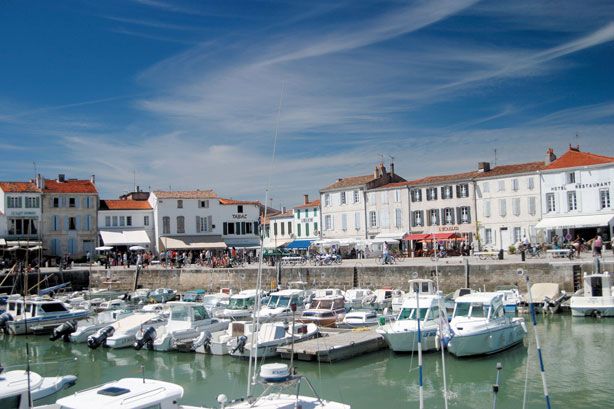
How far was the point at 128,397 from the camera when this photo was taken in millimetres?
11500

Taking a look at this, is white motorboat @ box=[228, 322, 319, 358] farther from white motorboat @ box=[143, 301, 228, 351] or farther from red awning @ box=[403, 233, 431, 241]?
red awning @ box=[403, 233, 431, 241]

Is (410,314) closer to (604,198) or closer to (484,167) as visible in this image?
(604,198)

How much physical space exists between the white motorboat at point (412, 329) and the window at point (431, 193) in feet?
92.5

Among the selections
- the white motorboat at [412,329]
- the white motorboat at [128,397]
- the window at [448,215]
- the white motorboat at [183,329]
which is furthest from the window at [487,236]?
the white motorboat at [128,397]

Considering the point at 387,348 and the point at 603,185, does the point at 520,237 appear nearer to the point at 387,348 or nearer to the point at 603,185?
the point at 603,185

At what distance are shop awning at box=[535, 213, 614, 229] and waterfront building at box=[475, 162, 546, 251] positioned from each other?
1.81 m

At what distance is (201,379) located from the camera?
21125 mm

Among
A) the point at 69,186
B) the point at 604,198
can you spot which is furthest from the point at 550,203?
the point at 69,186

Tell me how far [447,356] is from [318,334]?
5.23 meters

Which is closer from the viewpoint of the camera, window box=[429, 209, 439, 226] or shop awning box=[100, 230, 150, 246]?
window box=[429, 209, 439, 226]

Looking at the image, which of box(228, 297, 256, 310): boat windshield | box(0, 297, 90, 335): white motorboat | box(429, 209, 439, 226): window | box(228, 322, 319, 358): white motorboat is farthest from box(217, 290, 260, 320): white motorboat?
box(429, 209, 439, 226): window

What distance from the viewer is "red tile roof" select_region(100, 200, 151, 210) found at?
60.7 meters

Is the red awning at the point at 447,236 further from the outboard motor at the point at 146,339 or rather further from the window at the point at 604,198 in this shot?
the outboard motor at the point at 146,339

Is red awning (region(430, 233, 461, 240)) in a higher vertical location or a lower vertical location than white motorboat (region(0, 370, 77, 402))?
higher
